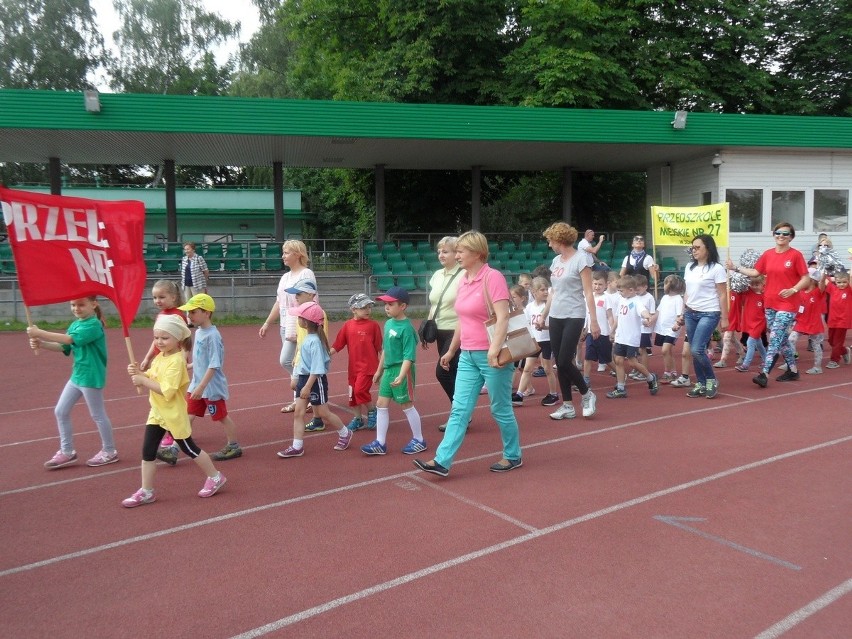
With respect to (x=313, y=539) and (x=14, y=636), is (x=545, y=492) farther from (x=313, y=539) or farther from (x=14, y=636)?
(x=14, y=636)

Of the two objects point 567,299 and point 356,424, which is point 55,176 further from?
point 567,299

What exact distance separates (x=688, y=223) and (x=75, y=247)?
1001cm

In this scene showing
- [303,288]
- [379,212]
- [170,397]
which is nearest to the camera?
[170,397]

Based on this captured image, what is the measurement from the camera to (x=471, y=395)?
18.9 ft

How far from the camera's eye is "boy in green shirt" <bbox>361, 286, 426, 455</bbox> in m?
6.40

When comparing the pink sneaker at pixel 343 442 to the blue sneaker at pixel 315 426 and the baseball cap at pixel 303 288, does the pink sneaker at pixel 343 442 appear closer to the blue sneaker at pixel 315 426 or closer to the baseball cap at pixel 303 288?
the blue sneaker at pixel 315 426

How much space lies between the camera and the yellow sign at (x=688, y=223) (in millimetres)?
11641

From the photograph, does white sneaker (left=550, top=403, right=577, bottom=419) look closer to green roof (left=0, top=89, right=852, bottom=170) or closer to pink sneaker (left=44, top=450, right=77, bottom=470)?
pink sneaker (left=44, top=450, right=77, bottom=470)

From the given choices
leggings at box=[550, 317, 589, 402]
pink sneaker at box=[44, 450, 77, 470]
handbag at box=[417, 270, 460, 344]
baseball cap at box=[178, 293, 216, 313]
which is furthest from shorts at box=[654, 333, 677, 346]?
pink sneaker at box=[44, 450, 77, 470]

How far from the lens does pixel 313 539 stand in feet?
15.1

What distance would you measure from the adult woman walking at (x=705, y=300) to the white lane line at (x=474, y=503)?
441cm

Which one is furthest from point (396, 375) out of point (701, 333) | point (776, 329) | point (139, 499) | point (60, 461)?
point (776, 329)

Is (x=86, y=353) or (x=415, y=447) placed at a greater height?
(x=86, y=353)

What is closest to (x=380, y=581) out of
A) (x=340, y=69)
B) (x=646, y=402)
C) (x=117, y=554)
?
(x=117, y=554)
